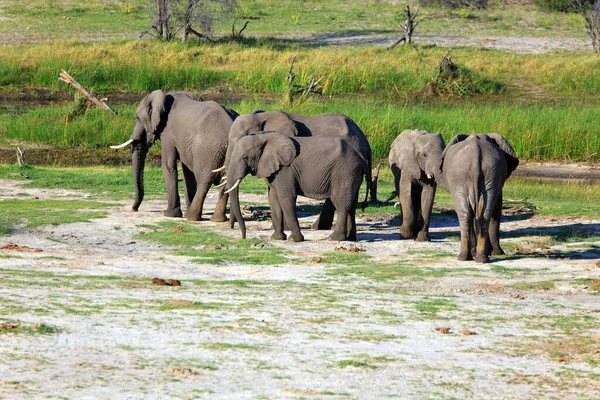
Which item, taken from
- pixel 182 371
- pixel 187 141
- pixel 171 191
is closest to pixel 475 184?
pixel 187 141

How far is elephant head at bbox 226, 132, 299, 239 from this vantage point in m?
13.8

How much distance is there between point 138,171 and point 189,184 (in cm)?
76

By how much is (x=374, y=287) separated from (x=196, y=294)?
1.82 meters

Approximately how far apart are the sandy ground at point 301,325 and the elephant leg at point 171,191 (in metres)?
2.59

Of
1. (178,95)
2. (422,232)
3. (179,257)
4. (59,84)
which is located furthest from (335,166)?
(59,84)

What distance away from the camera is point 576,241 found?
1398 centimetres

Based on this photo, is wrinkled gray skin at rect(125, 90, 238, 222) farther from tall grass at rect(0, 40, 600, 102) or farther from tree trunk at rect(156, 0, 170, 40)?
tree trunk at rect(156, 0, 170, 40)

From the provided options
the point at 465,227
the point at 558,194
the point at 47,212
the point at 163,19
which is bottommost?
the point at 558,194

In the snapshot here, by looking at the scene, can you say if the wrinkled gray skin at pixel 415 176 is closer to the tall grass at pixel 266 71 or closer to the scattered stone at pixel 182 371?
the scattered stone at pixel 182 371

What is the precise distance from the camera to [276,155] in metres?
13.8

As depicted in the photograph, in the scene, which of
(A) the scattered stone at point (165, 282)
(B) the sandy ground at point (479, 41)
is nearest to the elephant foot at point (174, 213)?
(A) the scattered stone at point (165, 282)

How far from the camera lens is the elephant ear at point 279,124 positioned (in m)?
14.9

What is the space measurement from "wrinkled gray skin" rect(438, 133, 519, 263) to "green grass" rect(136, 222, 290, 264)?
6.48 ft

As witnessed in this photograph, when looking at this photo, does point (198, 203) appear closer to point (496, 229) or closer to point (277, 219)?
point (277, 219)
